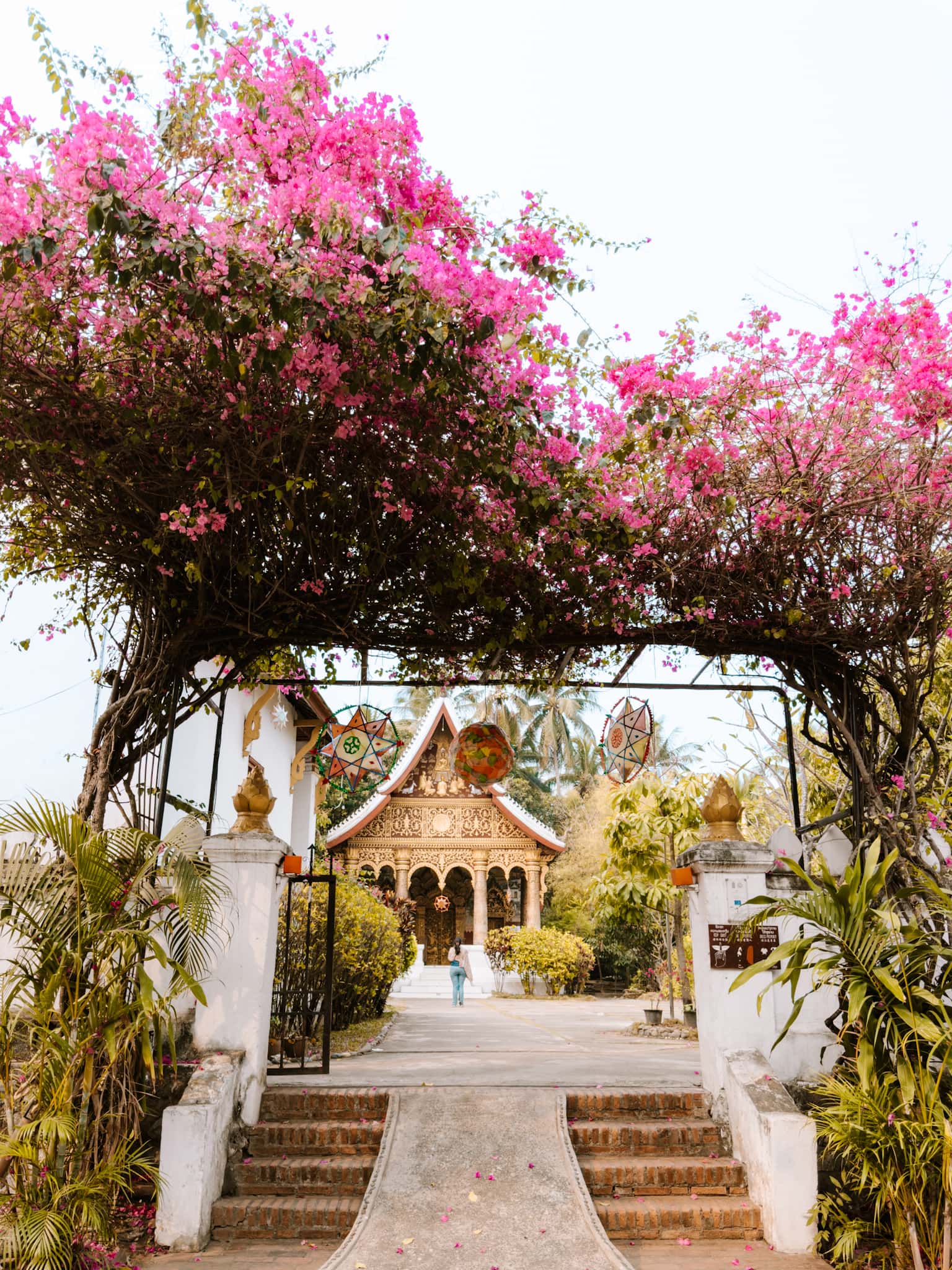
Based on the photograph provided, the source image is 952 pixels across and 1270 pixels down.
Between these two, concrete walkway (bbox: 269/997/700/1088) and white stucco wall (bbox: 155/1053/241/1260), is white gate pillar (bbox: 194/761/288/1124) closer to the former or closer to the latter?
white stucco wall (bbox: 155/1053/241/1260)

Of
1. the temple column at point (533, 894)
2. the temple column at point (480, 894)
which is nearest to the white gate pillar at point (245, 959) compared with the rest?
the temple column at point (480, 894)

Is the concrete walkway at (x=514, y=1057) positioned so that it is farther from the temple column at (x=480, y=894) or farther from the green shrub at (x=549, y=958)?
the temple column at (x=480, y=894)

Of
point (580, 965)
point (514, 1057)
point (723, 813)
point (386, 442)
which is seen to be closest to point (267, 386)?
point (386, 442)

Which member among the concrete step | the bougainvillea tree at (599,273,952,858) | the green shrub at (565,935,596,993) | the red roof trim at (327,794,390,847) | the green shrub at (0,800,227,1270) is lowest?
the concrete step

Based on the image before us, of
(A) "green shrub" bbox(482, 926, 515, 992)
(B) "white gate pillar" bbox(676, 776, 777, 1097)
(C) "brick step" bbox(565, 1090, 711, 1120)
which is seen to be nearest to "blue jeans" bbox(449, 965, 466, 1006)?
(A) "green shrub" bbox(482, 926, 515, 992)

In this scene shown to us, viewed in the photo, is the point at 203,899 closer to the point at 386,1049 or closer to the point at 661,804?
the point at 386,1049

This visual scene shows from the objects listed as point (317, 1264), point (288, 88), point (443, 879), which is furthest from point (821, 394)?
point (443, 879)

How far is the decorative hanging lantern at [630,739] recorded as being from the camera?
Result: 7898 mm

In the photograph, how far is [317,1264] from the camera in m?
4.61

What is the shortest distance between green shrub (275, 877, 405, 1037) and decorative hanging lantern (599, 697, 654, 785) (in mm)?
3478

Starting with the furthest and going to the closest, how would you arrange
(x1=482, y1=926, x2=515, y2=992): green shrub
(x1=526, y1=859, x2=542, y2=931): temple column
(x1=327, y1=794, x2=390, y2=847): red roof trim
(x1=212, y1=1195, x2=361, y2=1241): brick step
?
(x1=526, y1=859, x2=542, y2=931): temple column, (x1=327, y1=794, x2=390, y2=847): red roof trim, (x1=482, y1=926, x2=515, y2=992): green shrub, (x1=212, y1=1195, x2=361, y2=1241): brick step

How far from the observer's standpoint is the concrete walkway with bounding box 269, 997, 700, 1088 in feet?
21.8

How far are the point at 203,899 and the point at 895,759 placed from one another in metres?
4.56

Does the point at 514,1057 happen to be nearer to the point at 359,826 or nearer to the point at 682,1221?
the point at 682,1221
